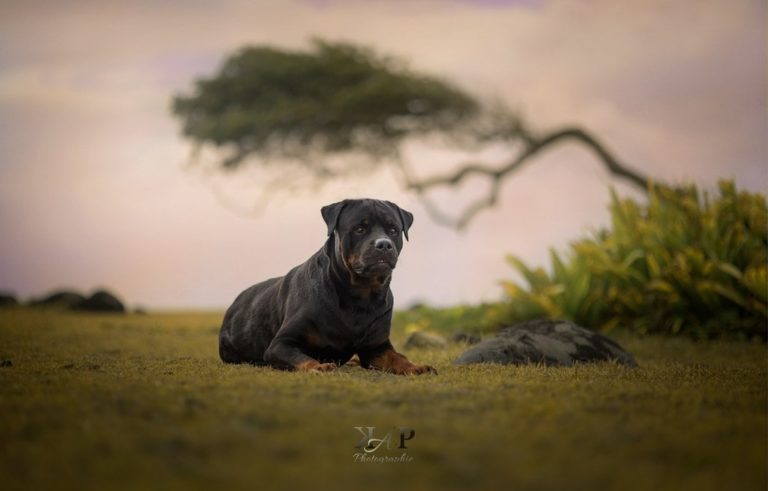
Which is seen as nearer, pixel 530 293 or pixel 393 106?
pixel 530 293

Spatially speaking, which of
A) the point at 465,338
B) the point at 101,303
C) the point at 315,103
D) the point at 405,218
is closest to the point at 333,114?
the point at 315,103

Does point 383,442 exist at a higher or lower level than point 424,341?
higher

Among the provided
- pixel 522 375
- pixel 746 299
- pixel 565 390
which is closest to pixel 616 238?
pixel 746 299

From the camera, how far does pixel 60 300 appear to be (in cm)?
1283

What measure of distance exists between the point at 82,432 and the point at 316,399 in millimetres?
1031

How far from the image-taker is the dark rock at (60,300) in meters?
12.5

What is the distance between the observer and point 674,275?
8.50 m

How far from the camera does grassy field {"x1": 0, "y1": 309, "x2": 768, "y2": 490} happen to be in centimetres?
222

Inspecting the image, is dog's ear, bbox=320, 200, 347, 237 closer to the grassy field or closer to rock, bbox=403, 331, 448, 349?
the grassy field

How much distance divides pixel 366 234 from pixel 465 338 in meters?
3.82

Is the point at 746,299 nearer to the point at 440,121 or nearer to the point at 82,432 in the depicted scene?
the point at 82,432

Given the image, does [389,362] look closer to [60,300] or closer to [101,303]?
[101,303]

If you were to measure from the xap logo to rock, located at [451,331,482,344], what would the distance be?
5088mm

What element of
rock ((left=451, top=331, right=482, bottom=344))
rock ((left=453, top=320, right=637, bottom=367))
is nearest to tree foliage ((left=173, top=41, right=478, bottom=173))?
rock ((left=451, top=331, right=482, bottom=344))
